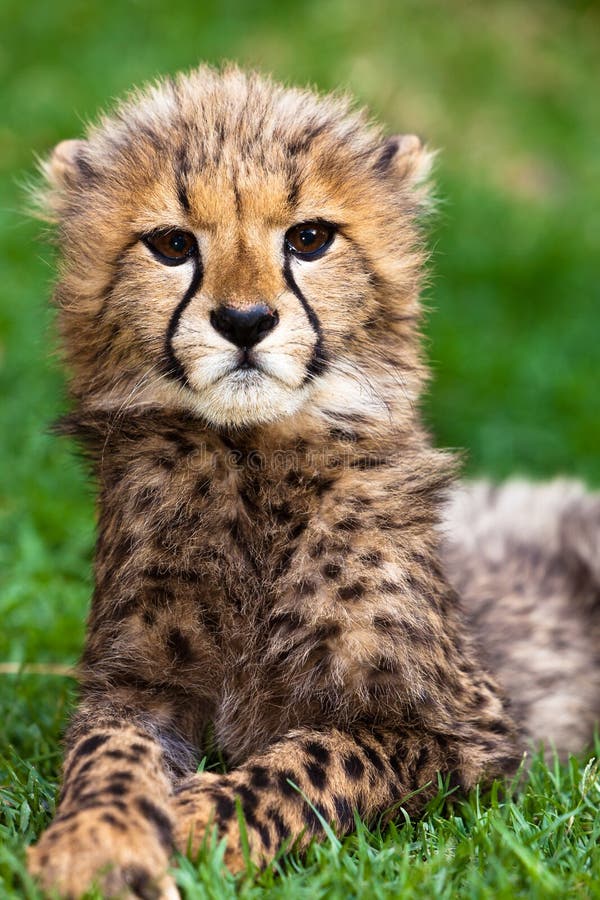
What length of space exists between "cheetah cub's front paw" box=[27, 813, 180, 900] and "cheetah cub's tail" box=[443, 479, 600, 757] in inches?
58.3

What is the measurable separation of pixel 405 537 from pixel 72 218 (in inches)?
46.5

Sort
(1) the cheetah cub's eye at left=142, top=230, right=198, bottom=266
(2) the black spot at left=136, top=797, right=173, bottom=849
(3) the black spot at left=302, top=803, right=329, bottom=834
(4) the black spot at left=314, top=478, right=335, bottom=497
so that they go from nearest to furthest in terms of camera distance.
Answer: (2) the black spot at left=136, top=797, right=173, bottom=849 → (3) the black spot at left=302, top=803, right=329, bottom=834 → (1) the cheetah cub's eye at left=142, top=230, right=198, bottom=266 → (4) the black spot at left=314, top=478, right=335, bottom=497

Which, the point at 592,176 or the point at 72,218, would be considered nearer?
the point at 72,218

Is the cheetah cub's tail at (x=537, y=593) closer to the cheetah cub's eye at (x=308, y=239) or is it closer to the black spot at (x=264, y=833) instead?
the cheetah cub's eye at (x=308, y=239)

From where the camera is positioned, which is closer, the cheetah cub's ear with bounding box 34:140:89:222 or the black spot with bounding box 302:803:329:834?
the black spot with bounding box 302:803:329:834

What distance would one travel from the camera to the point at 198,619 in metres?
2.83

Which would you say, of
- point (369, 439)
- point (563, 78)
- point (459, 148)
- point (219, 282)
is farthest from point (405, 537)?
point (563, 78)

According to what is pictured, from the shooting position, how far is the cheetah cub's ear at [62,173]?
3244 millimetres

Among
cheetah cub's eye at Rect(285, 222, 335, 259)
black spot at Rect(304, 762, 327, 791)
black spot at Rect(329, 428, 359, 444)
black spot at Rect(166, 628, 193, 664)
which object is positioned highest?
cheetah cub's eye at Rect(285, 222, 335, 259)

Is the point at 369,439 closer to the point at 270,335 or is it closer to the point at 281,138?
the point at 270,335

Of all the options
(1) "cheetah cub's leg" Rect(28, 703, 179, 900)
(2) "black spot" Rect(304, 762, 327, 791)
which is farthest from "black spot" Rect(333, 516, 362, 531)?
(1) "cheetah cub's leg" Rect(28, 703, 179, 900)

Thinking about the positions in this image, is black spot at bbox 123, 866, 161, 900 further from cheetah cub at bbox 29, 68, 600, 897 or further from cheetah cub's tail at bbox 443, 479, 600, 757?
cheetah cub's tail at bbox 443, 479, 600, 757

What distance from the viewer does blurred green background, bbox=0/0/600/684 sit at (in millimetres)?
5133

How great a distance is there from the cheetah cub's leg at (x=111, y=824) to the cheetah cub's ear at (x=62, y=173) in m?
1.44
